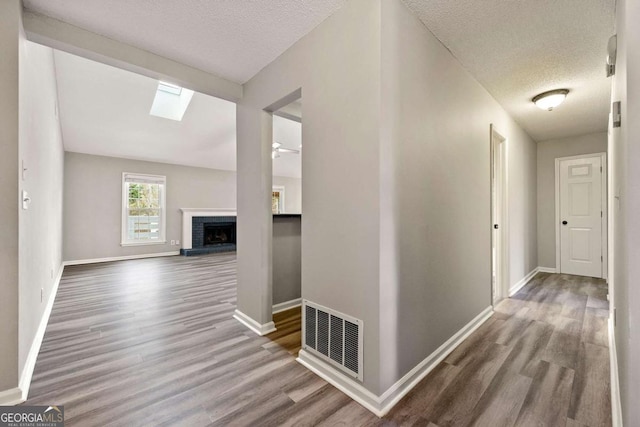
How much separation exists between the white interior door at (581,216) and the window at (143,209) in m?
8.88

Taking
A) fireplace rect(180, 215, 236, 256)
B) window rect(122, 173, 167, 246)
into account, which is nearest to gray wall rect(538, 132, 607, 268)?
fireplace rect(180, 215, 236, 256)

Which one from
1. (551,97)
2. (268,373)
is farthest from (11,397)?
(551,97)

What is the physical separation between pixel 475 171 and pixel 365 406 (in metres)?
2.30

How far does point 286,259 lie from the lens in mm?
3311

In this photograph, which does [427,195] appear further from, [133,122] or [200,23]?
[133,122]

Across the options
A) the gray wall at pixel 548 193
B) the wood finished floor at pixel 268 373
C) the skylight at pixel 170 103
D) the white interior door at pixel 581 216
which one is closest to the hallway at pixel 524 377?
the wood finished floor at pixel 268 373

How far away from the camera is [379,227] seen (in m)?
1.59

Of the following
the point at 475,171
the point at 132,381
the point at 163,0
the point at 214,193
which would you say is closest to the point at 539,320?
the point at 475,171

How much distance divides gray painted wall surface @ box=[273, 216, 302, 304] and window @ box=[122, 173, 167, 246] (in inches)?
211

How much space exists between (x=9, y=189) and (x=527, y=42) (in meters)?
3.81

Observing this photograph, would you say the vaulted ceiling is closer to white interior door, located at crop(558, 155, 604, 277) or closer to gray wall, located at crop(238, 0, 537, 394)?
gray wall, located at crop(238, 0, 537, 394)

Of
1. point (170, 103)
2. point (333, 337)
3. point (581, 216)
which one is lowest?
point (333, 337)

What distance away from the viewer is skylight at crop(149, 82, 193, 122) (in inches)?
197

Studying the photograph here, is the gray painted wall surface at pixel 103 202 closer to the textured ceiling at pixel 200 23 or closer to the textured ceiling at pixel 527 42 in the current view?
the textured ceiling at pixel 200 23
